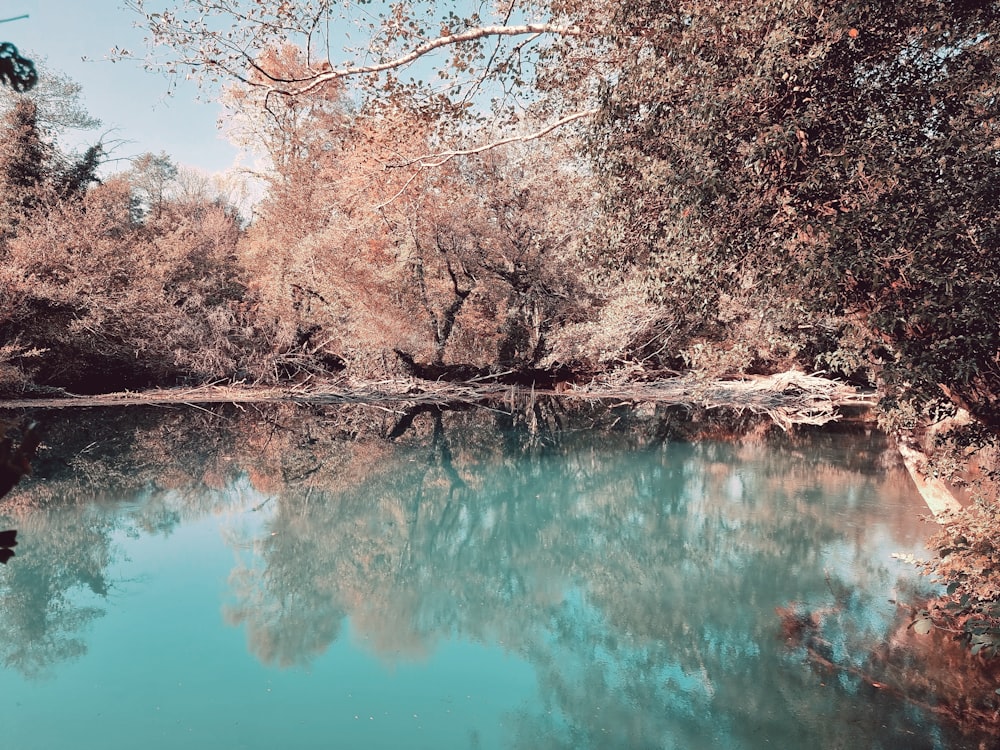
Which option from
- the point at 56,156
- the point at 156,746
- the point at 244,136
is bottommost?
the point at 156,746

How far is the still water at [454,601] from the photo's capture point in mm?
3936

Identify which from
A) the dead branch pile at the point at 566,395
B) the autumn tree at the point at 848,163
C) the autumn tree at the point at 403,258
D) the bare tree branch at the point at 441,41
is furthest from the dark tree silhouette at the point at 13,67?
the dead branch pile at the point at 566,395

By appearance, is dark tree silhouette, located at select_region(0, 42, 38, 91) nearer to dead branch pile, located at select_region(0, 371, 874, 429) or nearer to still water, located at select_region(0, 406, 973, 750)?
still water, located at select_region(0, 406, 973, 750)

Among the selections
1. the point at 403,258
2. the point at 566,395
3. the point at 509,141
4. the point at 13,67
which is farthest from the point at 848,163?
the point at 566,395

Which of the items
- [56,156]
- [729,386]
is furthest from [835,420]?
[56,156]

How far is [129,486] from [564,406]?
33.3 ft

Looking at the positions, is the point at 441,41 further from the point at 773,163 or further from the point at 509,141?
the point at 773,163

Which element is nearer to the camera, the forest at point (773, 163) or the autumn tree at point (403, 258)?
the forest at point (773, 163)

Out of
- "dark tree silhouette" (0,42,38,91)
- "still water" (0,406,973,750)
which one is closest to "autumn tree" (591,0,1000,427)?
"still water" (0,406,973,750)

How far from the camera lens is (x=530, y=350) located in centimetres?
1786

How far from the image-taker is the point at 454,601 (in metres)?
5.84

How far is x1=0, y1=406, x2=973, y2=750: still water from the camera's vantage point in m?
3.94

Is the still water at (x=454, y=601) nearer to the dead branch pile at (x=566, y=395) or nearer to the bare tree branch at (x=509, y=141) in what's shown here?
the dead branch pile at (x=566, y=395)

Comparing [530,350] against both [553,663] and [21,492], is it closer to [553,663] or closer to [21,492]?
[21,492]
